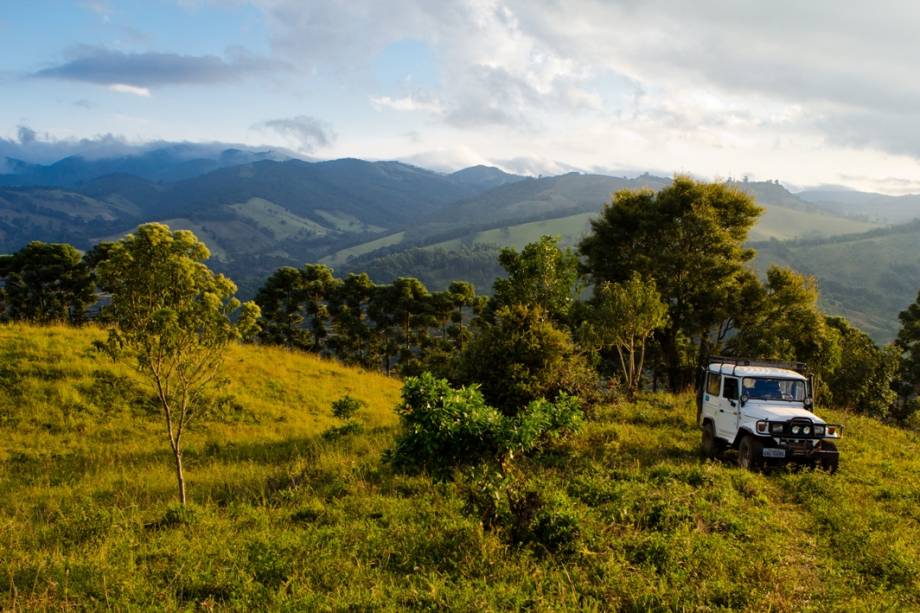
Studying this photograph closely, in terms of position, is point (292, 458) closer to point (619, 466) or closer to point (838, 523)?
point (619, 466)

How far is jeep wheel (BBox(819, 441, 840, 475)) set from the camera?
13.9 metres

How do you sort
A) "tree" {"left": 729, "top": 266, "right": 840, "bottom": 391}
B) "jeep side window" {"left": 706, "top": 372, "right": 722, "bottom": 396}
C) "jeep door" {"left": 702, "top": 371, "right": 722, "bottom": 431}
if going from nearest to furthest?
"jeep door" {"left": 702, "top": 371, "right": 722, "bottom": 431} < "jeep side window" {"left": 706, "top": 372, "right": 722, "bottom": 396} < "tree" {"left": 729, "top": 266, "right": 840, "bottom": 391}

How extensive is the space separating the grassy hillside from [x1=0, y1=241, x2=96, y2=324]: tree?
36.2 metres

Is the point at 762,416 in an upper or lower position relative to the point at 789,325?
lower

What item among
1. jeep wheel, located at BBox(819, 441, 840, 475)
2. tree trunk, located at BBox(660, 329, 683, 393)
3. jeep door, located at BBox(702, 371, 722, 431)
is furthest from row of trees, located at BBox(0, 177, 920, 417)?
jeep wheel, located at BBox(819, 441, 840, 475)

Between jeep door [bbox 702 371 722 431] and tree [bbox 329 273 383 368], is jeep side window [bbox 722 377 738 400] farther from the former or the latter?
tree [bbox 329 273 383 368]

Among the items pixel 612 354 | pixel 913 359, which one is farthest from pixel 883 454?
pixel 913 359

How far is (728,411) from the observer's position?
1529 cm

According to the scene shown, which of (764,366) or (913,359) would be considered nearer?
(764,366)

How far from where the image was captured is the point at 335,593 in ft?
24.4

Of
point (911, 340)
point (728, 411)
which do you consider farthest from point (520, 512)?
point (911, 340)

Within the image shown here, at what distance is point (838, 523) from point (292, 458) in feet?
46.1

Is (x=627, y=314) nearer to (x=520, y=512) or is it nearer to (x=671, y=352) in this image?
(x=671, y=352)

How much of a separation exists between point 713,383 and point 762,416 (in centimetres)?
266
